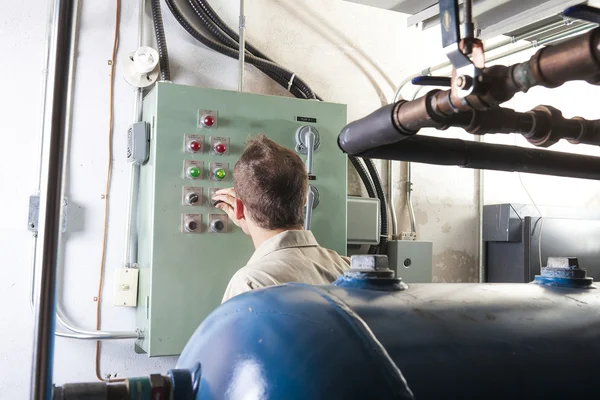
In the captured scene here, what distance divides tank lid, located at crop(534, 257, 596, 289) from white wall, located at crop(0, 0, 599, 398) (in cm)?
Result: 155

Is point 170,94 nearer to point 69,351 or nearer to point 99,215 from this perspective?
point 99,215

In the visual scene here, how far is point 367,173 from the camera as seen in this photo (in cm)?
249

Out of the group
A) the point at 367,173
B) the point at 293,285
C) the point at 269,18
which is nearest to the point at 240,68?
the point at 269,18

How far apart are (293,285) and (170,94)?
127cm

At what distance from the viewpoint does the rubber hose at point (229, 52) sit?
2180 millimetres

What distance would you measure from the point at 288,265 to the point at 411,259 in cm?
117

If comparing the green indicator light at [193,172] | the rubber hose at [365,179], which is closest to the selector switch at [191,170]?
the green indicator light at [193,172]

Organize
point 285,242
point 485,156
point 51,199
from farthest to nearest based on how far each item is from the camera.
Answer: point 285,242 < point 485,156 < point 51,199

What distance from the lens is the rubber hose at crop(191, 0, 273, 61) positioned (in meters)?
2.20

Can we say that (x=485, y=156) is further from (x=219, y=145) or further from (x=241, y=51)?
(x=241, y=51)

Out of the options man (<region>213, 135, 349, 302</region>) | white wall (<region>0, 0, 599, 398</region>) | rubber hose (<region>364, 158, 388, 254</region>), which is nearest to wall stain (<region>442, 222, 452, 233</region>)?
rubber hose (<region>364, 158, 388, 254</region>)

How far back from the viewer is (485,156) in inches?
30.2

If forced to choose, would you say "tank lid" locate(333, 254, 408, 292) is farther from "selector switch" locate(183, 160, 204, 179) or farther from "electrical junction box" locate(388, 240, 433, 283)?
"electrical junction box" locate(388, 240, 433, 283)

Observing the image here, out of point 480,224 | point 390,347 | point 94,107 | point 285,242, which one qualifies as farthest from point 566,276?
point 480,224
